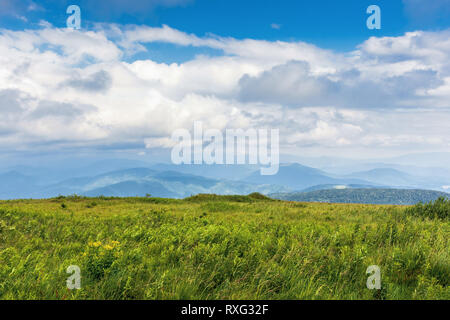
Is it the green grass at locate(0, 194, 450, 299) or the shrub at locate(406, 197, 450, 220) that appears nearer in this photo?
the green grass at locate(0, 194, 450, 299)

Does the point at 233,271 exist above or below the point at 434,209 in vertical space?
above

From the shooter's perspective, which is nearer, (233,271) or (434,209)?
(233,271)

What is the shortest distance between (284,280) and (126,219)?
1296 centimetres

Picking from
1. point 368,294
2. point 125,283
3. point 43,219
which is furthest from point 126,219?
point 368,294

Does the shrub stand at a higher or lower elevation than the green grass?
lower

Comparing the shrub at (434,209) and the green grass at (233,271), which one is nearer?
the green grass at (233,271)

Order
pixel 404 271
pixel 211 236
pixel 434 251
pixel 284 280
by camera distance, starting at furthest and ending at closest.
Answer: pixel 211 236 → pixel 434 251 → pixel 404 271 → pixel 284 280

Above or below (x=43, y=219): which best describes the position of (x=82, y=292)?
above

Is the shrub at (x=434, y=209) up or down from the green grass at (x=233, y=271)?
down

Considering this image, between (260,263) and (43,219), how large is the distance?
15.3 metres

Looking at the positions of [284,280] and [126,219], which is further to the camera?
[126,219]
